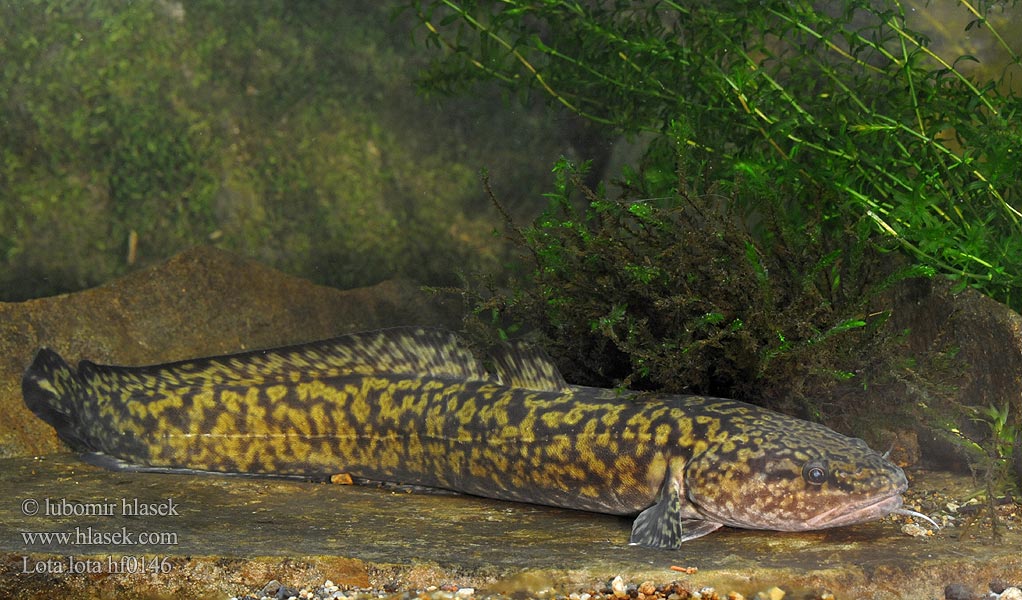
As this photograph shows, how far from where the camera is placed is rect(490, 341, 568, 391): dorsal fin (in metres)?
4.01

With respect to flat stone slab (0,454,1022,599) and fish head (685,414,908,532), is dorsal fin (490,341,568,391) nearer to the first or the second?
flat stone slab (0,454,1022,599)

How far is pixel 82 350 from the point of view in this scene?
16.8 feet

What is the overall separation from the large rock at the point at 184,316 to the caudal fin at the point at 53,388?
44 centimetres

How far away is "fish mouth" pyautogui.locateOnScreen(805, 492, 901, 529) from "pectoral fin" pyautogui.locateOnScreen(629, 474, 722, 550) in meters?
0.37

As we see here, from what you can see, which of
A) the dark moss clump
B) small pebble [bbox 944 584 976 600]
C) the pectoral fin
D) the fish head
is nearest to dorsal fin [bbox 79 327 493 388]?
the dark moss clump

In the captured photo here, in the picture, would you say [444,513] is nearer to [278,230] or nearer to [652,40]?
[652,40]

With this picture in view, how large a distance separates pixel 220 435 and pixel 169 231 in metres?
2.38

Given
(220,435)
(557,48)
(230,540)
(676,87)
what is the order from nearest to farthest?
1. (230,540)
2. (220,435)
3. (676,87)
4. (557,48)

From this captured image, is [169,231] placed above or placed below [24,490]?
above

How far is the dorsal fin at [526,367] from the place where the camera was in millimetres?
4008

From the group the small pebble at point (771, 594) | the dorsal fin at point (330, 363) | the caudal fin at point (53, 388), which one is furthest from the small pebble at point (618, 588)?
the caudal fin at point (53, 388)

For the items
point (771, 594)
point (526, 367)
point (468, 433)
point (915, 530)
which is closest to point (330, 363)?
point (468, 433)

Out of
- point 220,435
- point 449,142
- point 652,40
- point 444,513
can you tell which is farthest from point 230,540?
point 449,142

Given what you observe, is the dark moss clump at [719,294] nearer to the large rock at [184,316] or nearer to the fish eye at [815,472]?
the fish eye at [815,472]
